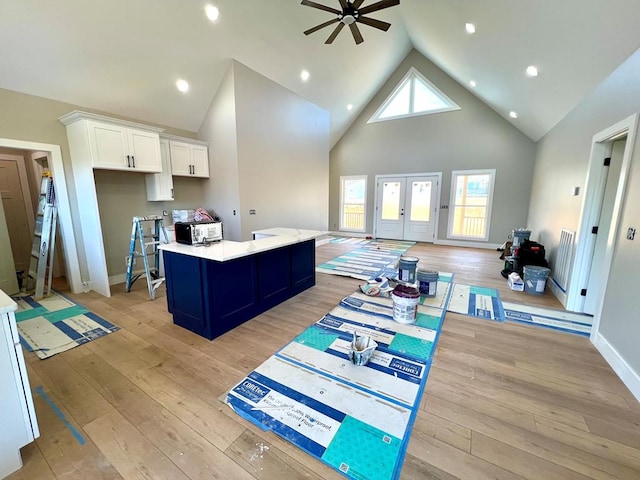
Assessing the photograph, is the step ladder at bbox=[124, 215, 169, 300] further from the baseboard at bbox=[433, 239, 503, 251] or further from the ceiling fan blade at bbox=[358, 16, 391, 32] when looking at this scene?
the baseboard at bbox=[433, 239, 503, 251]

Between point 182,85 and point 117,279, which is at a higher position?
point 182,85

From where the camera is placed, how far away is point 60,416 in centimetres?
170

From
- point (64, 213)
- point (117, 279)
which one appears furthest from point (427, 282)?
point (64, 213)

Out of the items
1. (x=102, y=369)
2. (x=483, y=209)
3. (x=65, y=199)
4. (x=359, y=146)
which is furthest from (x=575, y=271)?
(x=65, y=199)

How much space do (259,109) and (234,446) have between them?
4978 millimetres

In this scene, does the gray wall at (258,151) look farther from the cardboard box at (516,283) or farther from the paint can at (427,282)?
the cardboard box at (516,283)

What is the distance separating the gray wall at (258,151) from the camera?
453 cm

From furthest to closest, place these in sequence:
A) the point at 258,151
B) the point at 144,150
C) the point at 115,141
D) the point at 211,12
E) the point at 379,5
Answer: the point at 258,151
the point at 144,150
the point at 115,141
the point at 211,12
the point at 379,5

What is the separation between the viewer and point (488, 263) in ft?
17.7

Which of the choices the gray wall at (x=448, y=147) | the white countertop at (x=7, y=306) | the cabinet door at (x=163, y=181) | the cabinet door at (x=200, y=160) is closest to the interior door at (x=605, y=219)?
the gray wall at (x=448, y=147)

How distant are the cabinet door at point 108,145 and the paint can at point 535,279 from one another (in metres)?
5.95

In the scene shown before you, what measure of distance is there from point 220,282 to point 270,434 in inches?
56.0

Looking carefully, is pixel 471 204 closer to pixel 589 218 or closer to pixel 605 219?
pixel 589 218

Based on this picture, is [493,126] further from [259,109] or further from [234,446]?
[234,446]
